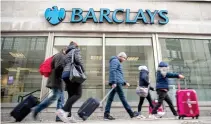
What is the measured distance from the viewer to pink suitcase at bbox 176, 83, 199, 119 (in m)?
5.12

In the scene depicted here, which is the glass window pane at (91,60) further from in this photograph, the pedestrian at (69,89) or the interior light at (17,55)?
the pedestrian at (69,89)

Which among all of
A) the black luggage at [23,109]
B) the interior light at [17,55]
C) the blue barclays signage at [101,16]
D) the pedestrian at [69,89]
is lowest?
the black luggage at [23,109]

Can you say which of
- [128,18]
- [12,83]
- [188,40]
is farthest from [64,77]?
[188,40]

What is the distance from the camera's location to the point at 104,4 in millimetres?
9367

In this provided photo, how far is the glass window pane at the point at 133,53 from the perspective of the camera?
28.0ft

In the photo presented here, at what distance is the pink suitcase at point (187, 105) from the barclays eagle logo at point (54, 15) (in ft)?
19.5

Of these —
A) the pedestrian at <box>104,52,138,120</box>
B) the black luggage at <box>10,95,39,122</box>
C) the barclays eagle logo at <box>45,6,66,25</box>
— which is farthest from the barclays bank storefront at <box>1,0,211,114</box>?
the black luggage at <box>10,95,39,122</box>

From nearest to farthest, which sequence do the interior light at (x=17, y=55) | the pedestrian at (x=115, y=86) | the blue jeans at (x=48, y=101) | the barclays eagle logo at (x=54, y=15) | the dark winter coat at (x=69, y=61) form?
the dark winter coat at (x=69, y=61) < the blue jeans at (x=48, y=101) < the pedestrian at (x=115, y=86) < the interior light at (x=17, y=55) < the barclays eagle logo at (x=54, y=15)

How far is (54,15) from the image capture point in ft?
29.7

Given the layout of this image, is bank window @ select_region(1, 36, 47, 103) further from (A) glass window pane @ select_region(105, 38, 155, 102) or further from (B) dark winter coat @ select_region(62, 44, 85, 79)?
(B) dark winter coat @ select_region(62, 44, 85, 79)

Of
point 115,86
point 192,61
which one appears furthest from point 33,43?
point 192,61

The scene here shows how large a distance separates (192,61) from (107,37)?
12.7 ft

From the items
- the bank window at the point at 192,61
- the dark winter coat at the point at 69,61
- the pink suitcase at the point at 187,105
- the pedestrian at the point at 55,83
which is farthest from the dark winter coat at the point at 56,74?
the bank window at the point at 192,61

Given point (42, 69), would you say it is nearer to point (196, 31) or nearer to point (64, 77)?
point (64, 77)
